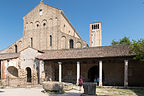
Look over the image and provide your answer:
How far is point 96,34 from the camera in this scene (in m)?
36.2

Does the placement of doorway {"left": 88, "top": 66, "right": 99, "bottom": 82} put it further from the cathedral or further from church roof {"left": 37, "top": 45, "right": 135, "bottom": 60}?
church roof {"left": 37, "top": 45, "right": 135, "bottom": 60}

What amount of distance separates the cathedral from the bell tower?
15612mm

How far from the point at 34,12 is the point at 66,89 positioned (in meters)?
19.9

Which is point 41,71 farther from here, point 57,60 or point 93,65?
point 93,65

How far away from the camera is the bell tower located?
3575 centimetres

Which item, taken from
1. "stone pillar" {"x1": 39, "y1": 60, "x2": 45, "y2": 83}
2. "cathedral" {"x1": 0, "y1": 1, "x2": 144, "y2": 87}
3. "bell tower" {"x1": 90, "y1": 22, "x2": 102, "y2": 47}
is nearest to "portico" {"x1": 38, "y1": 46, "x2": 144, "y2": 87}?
"cathedral" {"x1": 0, "y1": 1, "x2": 144, "y2": 87}

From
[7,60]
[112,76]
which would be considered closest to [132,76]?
[112,76]

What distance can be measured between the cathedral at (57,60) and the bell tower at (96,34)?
15.6 meters

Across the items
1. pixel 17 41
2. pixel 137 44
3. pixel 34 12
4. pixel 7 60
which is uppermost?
pixel 34 12

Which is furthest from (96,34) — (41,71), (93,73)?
(41,71)

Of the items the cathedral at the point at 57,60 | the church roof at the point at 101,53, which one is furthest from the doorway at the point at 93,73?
the church roof at the point at 101,53

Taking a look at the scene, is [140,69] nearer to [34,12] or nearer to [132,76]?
[132,76]

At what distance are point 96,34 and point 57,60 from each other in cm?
2447

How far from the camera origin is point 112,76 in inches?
597
